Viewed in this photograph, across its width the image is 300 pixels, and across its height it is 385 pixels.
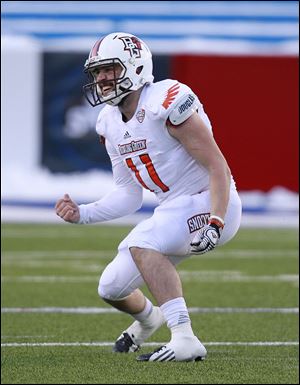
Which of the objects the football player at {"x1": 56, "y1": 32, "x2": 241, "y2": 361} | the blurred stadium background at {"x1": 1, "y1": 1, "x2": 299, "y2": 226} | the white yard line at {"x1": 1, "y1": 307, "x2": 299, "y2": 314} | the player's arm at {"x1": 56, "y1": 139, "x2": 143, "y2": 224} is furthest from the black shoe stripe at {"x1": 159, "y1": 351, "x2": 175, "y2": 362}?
the blurred stadium background at {"x1": 1, "y1": 1, "x2": 299, "y2": 226}

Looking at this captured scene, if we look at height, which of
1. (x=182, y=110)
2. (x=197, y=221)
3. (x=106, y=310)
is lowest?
(x=106, y=310)

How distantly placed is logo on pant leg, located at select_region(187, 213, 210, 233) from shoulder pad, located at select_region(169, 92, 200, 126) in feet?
1.13

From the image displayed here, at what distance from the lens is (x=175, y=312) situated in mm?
4137

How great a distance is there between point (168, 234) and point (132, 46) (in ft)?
2.30

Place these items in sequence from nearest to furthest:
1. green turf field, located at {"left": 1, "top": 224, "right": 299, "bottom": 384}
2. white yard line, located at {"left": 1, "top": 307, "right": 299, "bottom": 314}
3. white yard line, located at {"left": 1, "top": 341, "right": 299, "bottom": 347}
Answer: green turf field, located at {"left": 1, "top": 224, "right": 299, "bottom": 384} < white yard line, located at {"left": 1, "top": 341, "right": 299, "bottom": 347} < white yard line, located at {"left": 1, "top": 307, "right": 299, "bottom": 314}

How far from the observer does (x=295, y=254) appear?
357 inches

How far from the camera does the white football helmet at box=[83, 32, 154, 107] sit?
4320 millimetres

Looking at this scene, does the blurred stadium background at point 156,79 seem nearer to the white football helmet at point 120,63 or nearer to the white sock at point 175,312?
the white football helmet at point 120,63

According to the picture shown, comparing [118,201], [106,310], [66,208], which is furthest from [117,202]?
[106,310]

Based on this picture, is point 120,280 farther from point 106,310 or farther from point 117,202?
point 106,310

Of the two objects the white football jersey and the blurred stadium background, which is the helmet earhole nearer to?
the white football jersey

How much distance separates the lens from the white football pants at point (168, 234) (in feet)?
13.9

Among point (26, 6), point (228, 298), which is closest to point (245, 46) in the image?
point (26, 6)

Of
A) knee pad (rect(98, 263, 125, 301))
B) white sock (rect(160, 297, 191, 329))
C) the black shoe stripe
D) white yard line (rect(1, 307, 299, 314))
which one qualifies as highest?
white sock (rect(160, 297, 191, 329))
